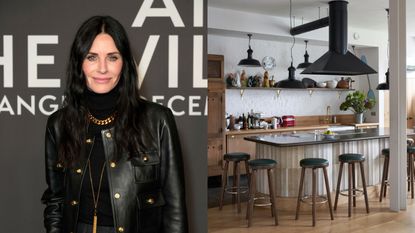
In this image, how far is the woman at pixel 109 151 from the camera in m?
1.47

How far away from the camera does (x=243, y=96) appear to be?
805cm

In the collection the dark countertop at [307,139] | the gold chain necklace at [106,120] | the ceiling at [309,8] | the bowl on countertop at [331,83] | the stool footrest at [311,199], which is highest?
the ceiling at [309,8]

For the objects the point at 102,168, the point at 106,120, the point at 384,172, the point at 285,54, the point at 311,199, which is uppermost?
the point at 285,54

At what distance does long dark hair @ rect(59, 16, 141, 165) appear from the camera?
1.47 m

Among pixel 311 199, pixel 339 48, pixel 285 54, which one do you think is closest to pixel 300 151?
pixel 311 199

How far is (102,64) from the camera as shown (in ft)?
4.81

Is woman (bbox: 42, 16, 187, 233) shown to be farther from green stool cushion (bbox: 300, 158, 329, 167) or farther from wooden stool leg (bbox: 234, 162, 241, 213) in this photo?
wooden stool leg (bbox: 234, 162, 241, 213)

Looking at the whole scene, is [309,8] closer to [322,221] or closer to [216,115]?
[216,115]

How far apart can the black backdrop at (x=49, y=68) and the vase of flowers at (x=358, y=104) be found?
7.03 metres

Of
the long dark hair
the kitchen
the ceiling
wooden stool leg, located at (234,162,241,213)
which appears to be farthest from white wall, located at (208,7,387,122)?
the long dark hair

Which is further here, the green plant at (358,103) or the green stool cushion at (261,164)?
the green plant at (358,103)

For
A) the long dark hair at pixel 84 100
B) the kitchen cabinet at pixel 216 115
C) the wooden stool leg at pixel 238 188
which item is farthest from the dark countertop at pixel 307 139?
the long dark hair at pixel 84 100

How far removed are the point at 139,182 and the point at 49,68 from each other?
93 centimetres

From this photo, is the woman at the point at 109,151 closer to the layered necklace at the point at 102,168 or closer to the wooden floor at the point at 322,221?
the layered necklace at the point at 102,168
